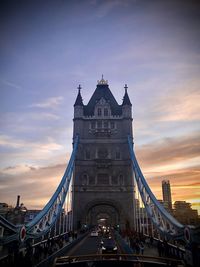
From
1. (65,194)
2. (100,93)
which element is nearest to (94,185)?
(65,194)

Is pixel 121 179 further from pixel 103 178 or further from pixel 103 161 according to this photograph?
pixel 103 161

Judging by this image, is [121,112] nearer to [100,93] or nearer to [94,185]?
[100,93]

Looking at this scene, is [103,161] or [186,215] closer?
[103,161]

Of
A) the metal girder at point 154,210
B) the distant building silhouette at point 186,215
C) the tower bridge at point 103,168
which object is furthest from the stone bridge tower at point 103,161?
the distant building silhouette at point 186,215

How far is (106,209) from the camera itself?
153ft

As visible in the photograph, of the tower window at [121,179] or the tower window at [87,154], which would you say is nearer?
the tower window at [121,179]

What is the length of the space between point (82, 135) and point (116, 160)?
7562 mm

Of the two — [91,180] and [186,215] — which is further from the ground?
[91,180]

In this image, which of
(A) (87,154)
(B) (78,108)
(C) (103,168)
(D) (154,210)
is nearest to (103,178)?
(C) (103,168)

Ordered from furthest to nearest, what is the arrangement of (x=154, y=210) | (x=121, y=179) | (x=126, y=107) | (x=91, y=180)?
(x=126, y=107) → (x=121, y=179) → (x=91, y=180) → (x=154, y=210)

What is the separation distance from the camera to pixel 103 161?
131 ft

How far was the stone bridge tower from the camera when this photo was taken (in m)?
37.7

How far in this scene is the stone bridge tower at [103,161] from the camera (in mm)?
37656

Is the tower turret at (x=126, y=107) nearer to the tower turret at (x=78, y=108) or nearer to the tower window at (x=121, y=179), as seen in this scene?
the tower turret at (x=78, y=108)
